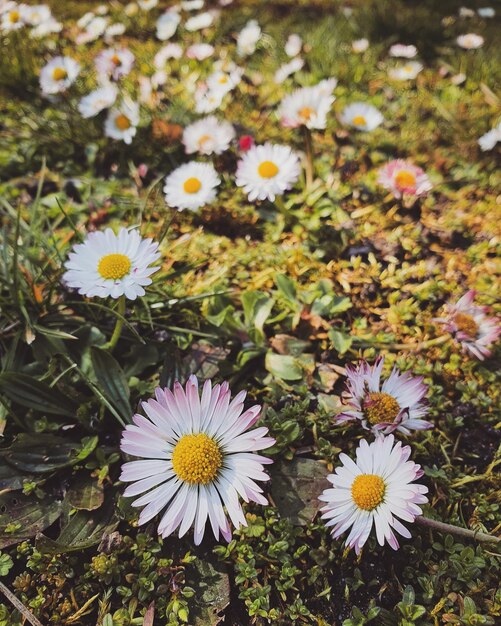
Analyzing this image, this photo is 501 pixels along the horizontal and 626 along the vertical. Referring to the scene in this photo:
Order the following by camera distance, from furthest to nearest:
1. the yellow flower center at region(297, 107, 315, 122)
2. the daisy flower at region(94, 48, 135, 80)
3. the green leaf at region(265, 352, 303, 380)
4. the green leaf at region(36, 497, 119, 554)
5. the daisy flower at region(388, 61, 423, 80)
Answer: the daisy flower at region(388, 61, 423, 80), the daisy flower at region(94, 48, 135, 80), the yellow flower center at region(297, 107, 315, 122), the green leaf at region(265, 352, 303, 380), the green leaf at region(36, 497, 119, 554)

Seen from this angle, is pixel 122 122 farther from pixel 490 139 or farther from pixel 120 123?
pixel 490 139

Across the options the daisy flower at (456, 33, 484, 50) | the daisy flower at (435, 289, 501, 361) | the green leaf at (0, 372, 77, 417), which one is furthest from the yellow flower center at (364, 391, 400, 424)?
the daisy flower at (456, 33, 484, 50)

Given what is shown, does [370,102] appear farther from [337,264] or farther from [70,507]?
[70,507]

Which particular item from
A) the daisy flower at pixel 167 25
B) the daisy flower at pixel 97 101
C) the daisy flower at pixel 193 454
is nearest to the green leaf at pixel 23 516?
the daisy flower at pixel 193 454

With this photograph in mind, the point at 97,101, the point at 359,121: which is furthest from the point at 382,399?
the point at 97,101

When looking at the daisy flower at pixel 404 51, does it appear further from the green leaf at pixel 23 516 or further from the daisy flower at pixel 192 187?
the green leaf at pixel 23 516

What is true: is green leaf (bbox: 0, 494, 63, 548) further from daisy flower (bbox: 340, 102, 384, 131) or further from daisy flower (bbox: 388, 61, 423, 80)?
daisy flower (bbox: 388, 61, 423, 80)
